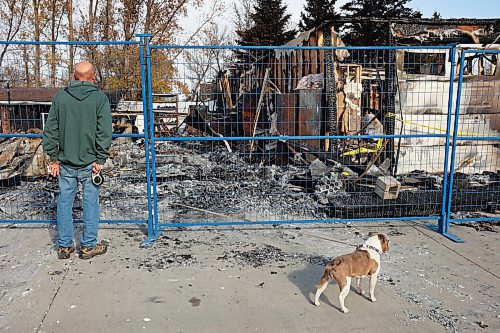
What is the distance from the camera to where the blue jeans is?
4.25 m

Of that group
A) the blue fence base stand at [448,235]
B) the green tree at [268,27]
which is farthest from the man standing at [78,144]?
the green tree at [268,27]

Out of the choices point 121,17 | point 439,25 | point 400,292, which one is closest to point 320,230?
point 400,292

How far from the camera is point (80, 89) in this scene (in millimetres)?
4145

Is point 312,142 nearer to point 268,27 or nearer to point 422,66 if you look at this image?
point 422,66

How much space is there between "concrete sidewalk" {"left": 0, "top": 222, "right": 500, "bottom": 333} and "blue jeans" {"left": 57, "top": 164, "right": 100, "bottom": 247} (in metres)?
0.26

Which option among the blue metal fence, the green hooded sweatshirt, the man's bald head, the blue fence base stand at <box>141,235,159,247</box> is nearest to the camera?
the green hooded sweatshirt

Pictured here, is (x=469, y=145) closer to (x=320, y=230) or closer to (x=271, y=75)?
(x=320, y=230)

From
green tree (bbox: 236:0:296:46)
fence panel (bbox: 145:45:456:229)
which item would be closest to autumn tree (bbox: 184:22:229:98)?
fence panel (bbox: 145:45:456:229)

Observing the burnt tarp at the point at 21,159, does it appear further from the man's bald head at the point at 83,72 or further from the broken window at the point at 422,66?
the broken window at the point at 422,66

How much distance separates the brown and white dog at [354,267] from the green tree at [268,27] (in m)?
27.6

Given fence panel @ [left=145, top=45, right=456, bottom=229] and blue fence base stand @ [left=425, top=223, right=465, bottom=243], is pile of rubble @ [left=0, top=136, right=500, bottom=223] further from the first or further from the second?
blue fence base stand @ [left=425, top=223, right=465, bottom=243]

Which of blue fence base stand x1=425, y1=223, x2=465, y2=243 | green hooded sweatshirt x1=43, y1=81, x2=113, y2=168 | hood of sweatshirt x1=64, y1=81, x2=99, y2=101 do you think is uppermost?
hood of sweatshirt x1=64, y1=81, x2=99, y2=101

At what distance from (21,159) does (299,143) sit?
20.3ft

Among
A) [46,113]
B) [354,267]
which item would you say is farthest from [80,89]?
[46,113]
